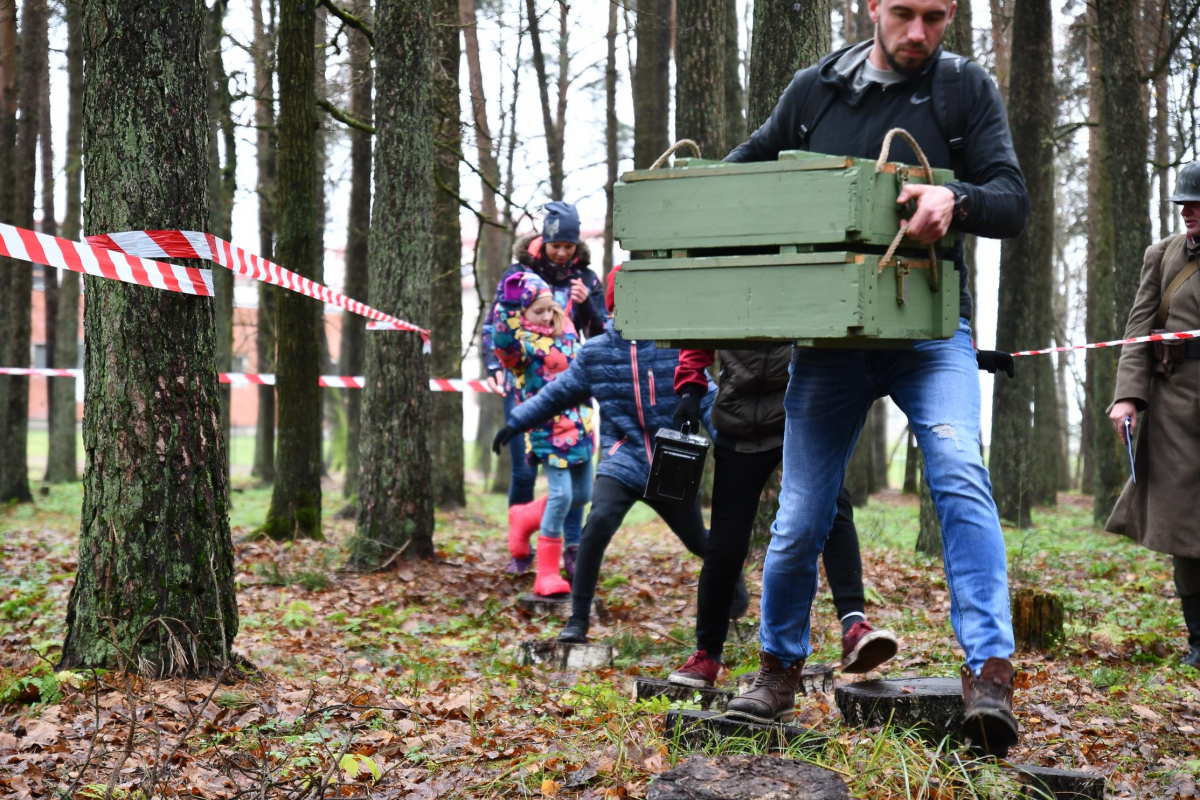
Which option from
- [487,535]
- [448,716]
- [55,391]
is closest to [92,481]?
[448,716]

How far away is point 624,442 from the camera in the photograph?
5.93m

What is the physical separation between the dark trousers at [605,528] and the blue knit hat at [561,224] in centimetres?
234

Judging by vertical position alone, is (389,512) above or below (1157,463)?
below

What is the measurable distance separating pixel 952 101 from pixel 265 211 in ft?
53.0

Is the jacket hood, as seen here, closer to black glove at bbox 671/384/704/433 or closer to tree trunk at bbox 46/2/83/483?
black glove at bbox 671/384/704/433

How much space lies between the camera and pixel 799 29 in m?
7.42

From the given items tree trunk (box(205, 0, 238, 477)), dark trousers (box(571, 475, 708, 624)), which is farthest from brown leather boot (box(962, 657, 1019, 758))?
tree trunk (box(205, 0, 238, 477))

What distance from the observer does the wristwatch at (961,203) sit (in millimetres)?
3025

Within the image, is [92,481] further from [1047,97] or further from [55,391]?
[55,391]

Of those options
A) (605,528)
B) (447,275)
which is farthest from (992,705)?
(447,275)

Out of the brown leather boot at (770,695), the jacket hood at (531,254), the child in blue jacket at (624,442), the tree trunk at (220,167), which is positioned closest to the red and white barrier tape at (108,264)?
the child in blue jacket at (624,442)

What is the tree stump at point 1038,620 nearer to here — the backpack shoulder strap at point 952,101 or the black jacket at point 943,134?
the black jacket at point 943,134

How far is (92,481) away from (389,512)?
3742 millimetres

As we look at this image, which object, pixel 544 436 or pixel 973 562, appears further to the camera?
pixel 544 436
